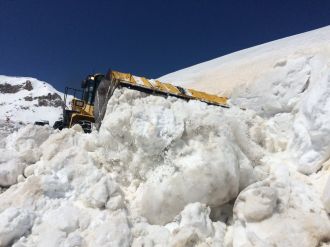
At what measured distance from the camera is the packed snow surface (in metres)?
5.34

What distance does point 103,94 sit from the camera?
35.8 ft

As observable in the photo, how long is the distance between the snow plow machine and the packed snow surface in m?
1.53

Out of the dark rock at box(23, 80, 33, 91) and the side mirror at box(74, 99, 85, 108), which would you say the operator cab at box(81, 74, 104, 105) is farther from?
the dark rock at box(23, 80, 33, 91)

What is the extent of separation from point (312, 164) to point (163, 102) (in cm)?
292

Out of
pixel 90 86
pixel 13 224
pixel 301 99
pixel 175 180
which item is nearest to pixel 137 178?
pixel 175 180

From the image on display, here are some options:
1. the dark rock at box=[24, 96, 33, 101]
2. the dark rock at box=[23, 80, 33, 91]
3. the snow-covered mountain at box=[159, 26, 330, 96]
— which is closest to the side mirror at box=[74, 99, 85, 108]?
the snow-covered mountain at box=[159, 26, 330, 96]

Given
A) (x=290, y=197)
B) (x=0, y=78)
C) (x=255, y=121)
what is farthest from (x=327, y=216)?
(x=0, y=78)

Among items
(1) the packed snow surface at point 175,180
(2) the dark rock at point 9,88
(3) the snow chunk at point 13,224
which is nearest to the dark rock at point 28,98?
(2) the dark rock at point 9,88

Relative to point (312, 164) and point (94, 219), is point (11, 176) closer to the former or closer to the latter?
point (94, 219)

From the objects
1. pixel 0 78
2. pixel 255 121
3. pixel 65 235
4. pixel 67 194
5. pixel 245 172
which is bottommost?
pixel 65 235

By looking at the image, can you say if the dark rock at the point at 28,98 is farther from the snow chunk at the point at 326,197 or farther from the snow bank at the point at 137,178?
the snow chunk at the point at 326,197

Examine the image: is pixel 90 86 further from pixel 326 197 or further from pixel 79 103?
pixel 326 197

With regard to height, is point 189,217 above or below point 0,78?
below

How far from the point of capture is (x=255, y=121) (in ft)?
27.5
